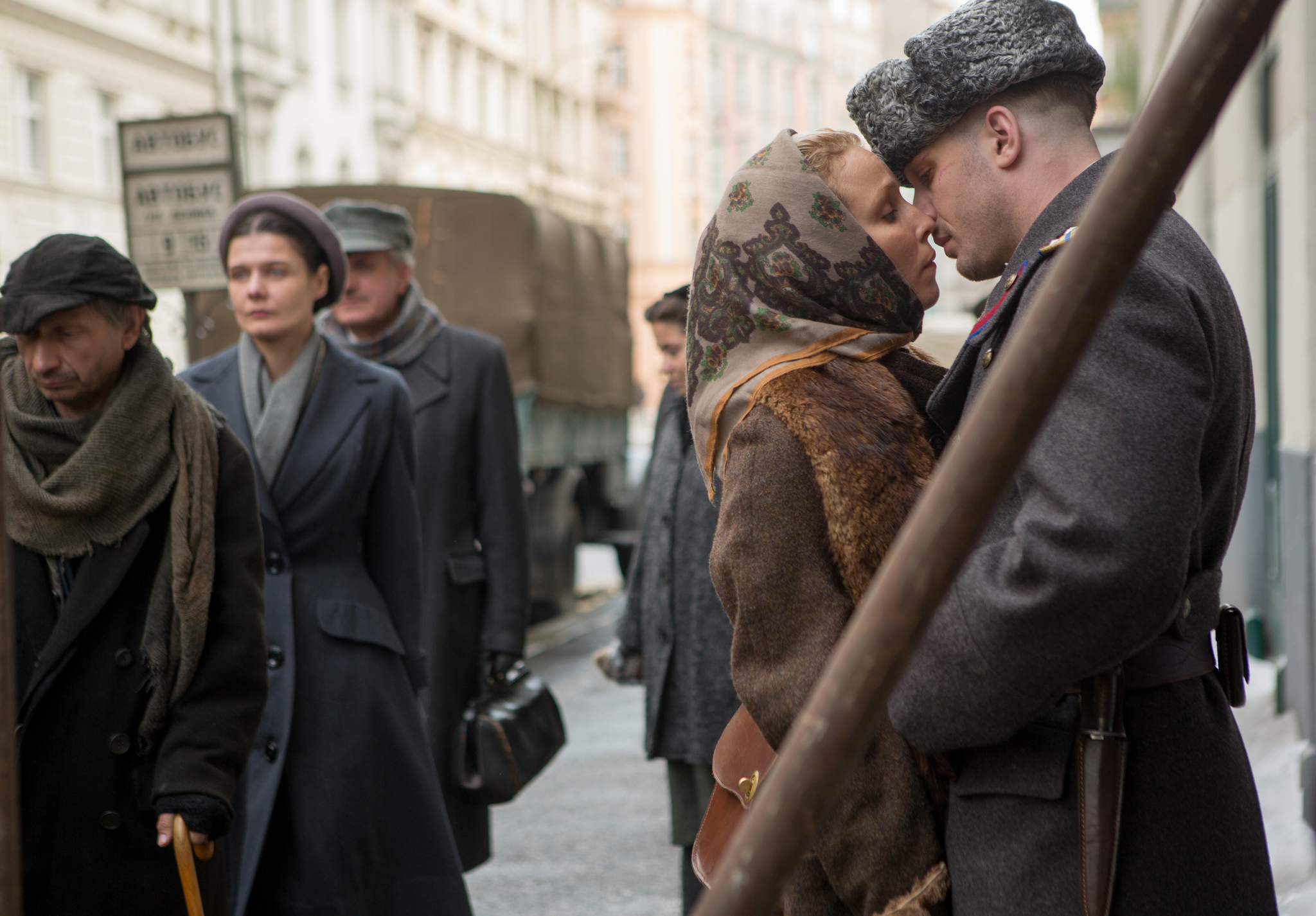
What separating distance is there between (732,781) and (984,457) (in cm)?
106

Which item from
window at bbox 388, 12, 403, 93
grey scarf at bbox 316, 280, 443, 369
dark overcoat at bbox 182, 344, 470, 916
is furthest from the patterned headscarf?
window at bbox 388, 12, 403, 93

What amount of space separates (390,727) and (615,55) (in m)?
66.4

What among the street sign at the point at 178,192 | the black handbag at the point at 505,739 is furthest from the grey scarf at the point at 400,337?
the street sign at the point at 178,192

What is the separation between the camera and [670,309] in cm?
468

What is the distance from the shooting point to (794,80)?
285ft

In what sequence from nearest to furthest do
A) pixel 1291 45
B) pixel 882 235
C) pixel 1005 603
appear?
pixel 1005 603
pixel 882 235
pixel 1291 45

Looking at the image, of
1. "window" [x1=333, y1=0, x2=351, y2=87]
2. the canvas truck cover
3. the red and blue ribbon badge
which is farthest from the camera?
"window" [x1=333, y1=0, x2=351, y2=87]


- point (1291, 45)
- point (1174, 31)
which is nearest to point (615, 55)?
point (1174, 31)

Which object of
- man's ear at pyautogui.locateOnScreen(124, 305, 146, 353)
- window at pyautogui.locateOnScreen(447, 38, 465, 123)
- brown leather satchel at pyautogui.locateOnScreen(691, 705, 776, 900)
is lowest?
brown leather satchel at pyautogui.locateOnScreen(691, 705, 776, 900)

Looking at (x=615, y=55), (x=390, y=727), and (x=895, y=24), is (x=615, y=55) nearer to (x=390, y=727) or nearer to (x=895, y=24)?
(x=895, y=24)

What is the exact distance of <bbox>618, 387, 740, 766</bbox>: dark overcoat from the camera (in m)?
4.04

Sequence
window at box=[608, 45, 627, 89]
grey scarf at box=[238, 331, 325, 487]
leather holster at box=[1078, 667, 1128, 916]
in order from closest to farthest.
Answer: leather holster at box=[1078, 667, 1128, 916], grey scarf at box=[238, 331, 325, 487], window at box=[608, 45, 627, 89]

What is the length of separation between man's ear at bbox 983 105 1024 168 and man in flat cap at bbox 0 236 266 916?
1694 millimetres

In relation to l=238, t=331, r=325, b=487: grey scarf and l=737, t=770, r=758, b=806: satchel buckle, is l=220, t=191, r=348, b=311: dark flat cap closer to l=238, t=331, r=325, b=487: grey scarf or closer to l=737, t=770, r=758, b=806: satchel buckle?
l=238, t=331, r=325, b=487: grey scarf
